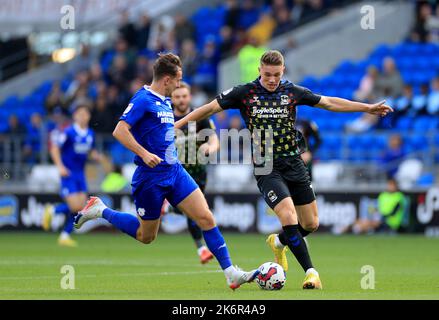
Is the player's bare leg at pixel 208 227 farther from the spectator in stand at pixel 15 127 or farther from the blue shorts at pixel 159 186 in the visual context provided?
the spectator in stand at pixel 15 127

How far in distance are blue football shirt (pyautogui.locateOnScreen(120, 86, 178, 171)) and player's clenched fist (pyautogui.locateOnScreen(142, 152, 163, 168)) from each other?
1.37 feet

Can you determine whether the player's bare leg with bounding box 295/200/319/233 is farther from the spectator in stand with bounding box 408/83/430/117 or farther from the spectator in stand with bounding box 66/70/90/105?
the spectator in stand with bounding box 66/70/90/105

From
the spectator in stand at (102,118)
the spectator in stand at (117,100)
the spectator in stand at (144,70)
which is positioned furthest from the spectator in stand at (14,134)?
the spectator in stand at (144,70)

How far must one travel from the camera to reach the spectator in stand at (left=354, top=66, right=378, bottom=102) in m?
25.1

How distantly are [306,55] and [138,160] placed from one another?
1774cm

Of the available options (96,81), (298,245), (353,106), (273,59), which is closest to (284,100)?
(273,59)

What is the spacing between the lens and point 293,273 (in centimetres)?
1340

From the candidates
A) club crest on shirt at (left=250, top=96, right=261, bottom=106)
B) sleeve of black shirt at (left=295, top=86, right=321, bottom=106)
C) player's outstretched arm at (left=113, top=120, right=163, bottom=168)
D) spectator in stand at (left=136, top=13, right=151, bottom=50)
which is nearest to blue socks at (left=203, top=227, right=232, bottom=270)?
player's outstretched arm at (left=113, top=120, right=163, bottom=168)

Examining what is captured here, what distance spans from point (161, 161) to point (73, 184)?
9.14 meters

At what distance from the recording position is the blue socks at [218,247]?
11.0 m

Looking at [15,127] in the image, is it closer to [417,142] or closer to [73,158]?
[73,158]
